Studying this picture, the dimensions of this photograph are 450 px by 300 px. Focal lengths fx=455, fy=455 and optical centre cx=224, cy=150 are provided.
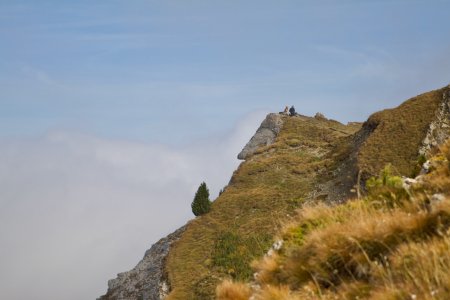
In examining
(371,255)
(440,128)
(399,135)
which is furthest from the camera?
(399,135)

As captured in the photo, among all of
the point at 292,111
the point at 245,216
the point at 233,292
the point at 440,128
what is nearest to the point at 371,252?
the point at 233,292

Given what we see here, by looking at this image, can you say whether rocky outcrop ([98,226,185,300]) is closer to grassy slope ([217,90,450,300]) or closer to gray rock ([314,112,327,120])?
grassy slope ([217,90,450,300])

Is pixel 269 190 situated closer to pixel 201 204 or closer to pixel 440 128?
pixel 201 204

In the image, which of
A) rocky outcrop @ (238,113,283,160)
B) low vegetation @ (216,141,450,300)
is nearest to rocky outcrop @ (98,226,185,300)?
rocky outcrop @ (238,113,283,160)

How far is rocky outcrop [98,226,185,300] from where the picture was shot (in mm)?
40844

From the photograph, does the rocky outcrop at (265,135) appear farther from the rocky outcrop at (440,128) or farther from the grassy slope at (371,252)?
the grassy slope at (371,252)

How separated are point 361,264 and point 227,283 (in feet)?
11.3

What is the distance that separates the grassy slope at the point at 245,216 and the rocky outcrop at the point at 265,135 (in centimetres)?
544

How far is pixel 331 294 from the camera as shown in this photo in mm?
7254

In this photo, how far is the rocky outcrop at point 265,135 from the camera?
3082 inches

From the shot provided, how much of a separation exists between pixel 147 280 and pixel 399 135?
29.6 m

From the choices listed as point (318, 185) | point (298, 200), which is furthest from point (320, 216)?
point (318, 185)

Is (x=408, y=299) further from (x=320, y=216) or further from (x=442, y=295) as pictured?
(x=320, y=216)

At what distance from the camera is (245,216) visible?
1916 inches
